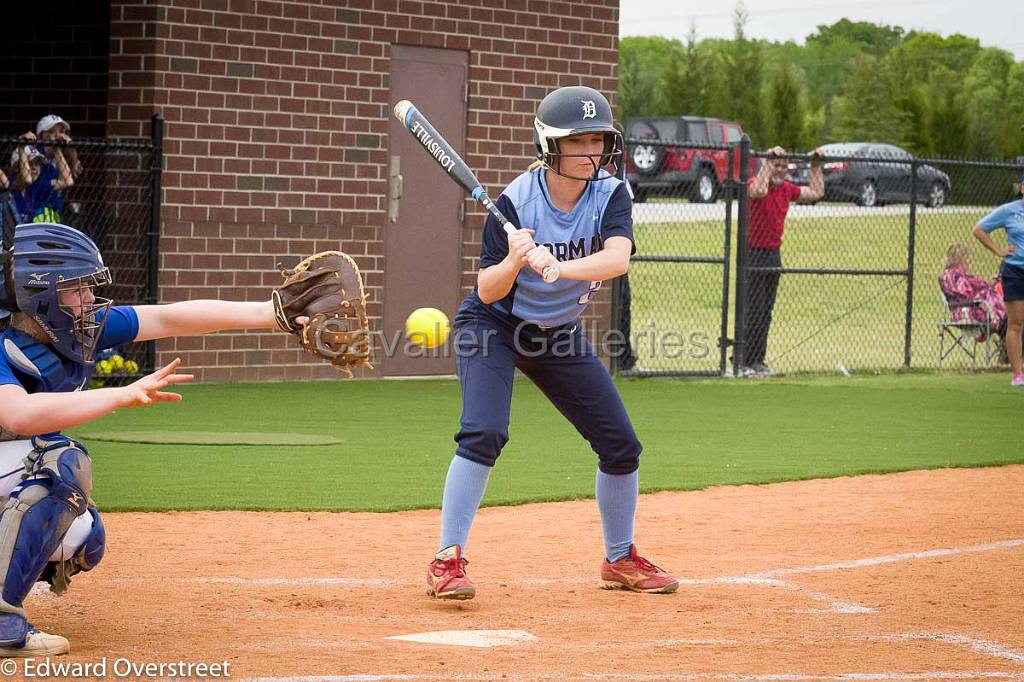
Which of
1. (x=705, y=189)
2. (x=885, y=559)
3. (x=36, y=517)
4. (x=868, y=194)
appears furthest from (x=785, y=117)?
(x=36, y=517)

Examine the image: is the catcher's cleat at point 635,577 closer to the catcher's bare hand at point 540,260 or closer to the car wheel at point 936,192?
the catcher's bare hand at point 540,260

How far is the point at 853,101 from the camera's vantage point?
181 feet

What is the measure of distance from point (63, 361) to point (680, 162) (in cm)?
2532

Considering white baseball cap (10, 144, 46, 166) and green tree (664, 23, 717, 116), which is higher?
green tree (664, 23, 717, 116)

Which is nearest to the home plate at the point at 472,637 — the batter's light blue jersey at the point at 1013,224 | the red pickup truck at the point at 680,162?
the batter's light blue jersey at the point at 1013,224

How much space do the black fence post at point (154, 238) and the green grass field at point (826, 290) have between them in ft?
29.2

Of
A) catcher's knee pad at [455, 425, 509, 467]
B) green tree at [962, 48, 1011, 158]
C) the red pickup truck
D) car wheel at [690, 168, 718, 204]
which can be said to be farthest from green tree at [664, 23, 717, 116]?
catcher's knee pad at [455, 425, 509, 467]

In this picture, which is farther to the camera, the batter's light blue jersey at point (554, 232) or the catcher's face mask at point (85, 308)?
the batter's light blue jersey at point (554, 232)

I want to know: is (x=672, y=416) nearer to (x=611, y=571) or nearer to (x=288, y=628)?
(x=611, y=571)

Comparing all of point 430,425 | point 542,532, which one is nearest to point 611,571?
point 542,532

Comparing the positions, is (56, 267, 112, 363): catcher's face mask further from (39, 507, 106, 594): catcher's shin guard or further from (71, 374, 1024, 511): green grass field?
(71, 374, 1024, 511): green grass field

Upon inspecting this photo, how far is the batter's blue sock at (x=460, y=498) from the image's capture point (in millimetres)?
6062

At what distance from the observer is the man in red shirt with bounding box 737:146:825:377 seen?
53.1 feet

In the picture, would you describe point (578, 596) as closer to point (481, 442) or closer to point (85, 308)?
point (481, 442)
